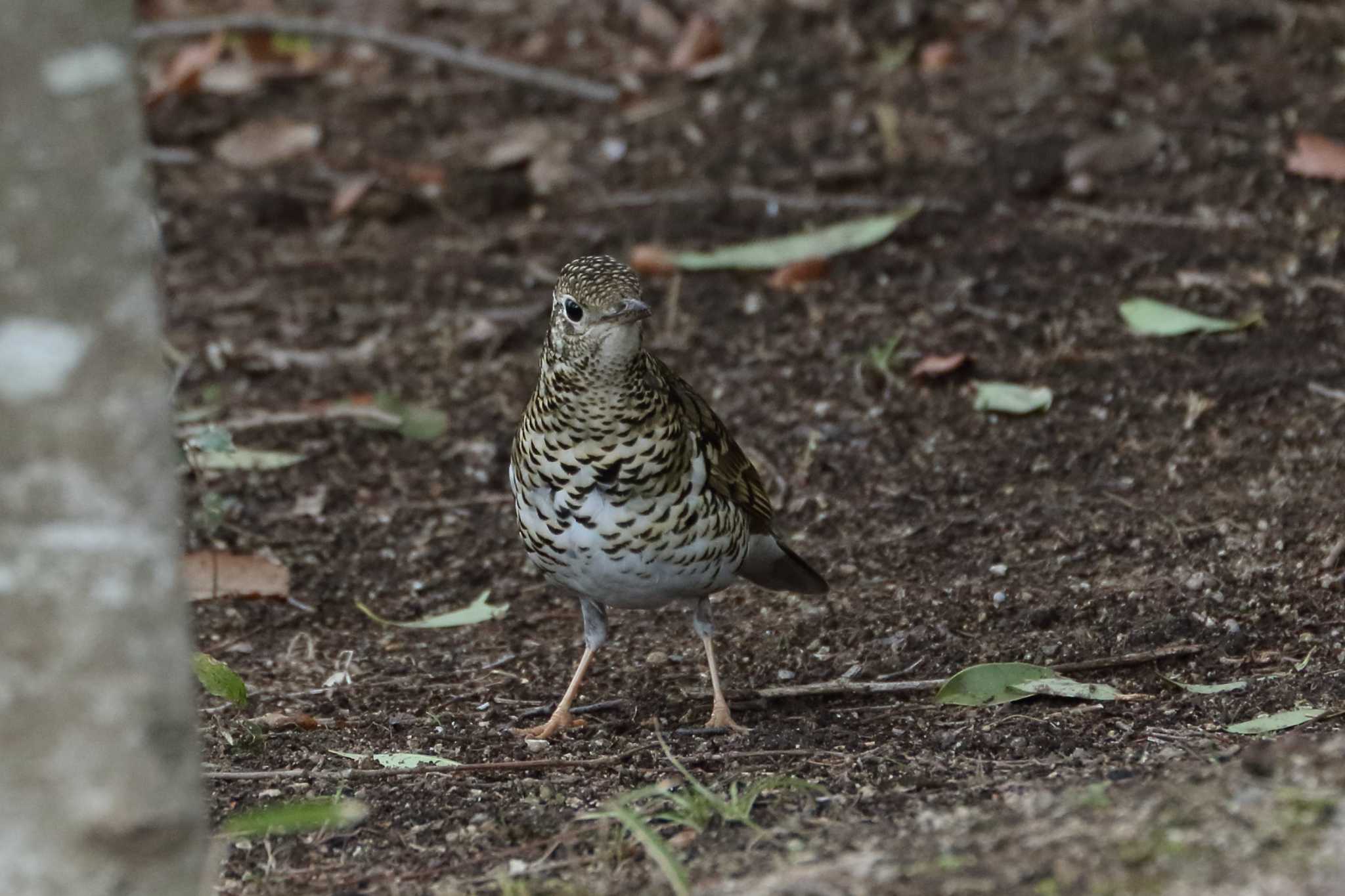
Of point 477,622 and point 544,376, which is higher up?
point 544,376

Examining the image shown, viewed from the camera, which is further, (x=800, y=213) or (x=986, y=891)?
(x=800, y=213)

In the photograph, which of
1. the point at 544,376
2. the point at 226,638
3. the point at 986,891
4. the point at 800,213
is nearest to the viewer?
the point at 986,891

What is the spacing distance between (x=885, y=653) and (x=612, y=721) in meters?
0.81

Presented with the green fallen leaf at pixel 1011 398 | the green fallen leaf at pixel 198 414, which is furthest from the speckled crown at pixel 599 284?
the green fallen leaf at pixel 198 414

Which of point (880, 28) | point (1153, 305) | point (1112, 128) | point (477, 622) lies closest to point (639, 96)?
point (880, 28)

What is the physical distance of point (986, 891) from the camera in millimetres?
2836

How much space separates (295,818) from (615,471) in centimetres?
174

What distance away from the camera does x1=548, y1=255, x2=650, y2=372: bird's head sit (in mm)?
4363

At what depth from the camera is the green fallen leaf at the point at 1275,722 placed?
4047mm

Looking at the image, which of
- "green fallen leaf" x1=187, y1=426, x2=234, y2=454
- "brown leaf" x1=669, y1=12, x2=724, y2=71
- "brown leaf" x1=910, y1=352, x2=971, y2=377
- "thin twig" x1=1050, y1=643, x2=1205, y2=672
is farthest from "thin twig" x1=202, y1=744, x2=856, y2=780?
"brown leaf" x1=669, y1=12, x2=724, y2=71

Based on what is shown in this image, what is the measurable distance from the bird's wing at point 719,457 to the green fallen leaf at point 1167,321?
2.35 metres

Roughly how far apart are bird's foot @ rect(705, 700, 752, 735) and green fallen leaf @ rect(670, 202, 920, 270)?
3.20 metres

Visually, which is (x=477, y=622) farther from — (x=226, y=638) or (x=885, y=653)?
(x=885, y=653)

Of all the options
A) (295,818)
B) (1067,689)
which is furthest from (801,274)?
(295,818)
